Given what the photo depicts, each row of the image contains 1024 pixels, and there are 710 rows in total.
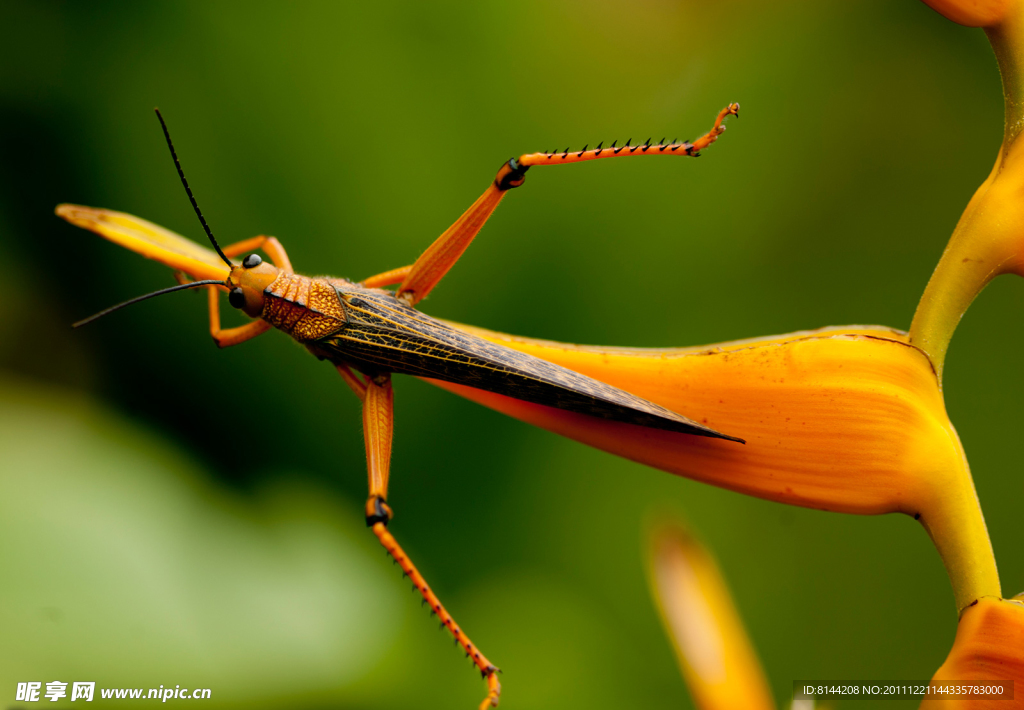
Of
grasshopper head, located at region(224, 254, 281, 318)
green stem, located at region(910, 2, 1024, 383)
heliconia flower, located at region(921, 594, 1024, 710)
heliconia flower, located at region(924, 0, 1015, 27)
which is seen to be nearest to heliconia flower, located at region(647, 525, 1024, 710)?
heliconia flower, located at region(921, 594, 1024, 710)

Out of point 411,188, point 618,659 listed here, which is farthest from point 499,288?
point 618,659

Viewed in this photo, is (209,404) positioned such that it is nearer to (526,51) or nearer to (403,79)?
(403,79)

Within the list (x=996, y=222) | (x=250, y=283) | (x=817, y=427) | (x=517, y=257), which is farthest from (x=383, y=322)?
(x=996, y=222)

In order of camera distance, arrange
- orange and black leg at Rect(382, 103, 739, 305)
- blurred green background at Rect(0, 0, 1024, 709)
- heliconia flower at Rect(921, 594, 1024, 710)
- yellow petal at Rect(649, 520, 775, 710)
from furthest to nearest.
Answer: blurred green background at Rect(0, 0, 1024, 709) < orange and black leg at Rect(382, 103, 739, 305) < yellow petal at Rect(649, 520, 775, 710) < heliconia flower at Rect(921, 594, 1024, 710)

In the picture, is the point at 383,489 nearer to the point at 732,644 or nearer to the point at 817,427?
the point at 732,644

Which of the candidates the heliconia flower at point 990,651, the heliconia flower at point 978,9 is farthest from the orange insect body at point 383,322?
the heliconia flower at point 990,651

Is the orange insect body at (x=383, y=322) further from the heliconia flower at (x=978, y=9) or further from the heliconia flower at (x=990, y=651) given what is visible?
the heliconia flower at (x=990, y=651)

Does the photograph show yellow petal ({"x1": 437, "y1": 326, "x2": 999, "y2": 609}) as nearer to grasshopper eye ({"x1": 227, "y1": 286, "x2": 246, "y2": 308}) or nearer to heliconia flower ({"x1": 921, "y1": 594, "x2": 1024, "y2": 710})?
heliconia flower ({"x1": 921, "y1": 594, "x2": 1024, "y2": 710})
